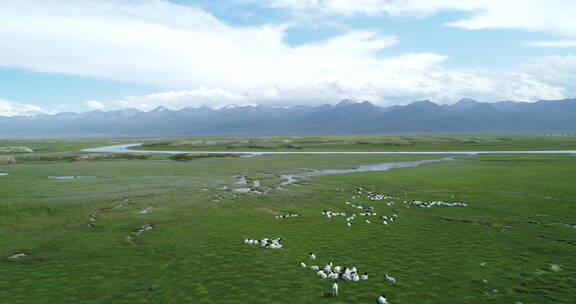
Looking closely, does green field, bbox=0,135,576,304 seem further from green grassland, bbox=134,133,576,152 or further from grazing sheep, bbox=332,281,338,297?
green grassland, bbox=134,133,576,152

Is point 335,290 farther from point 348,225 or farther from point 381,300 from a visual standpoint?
point 348,225

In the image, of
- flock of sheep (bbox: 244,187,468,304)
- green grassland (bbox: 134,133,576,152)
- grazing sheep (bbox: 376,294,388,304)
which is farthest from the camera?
green grassland (bbox: 134,133,576,152)

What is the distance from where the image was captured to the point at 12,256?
19.8 metres

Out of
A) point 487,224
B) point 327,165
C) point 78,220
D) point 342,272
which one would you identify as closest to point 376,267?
point 342,272

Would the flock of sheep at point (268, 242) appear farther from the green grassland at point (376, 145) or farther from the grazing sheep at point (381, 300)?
the green grassland at point (376, 145)

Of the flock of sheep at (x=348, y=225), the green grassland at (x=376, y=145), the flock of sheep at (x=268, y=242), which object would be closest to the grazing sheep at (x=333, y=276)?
the flock of sheep at (x=348, y=225)

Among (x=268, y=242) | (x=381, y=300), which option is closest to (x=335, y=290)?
(x=381, y=300)

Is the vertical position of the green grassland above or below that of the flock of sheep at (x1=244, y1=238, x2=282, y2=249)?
above

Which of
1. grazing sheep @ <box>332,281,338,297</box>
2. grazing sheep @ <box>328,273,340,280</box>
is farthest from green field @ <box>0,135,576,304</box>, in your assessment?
grazing sheep @ <box>328,273,340,280</box>

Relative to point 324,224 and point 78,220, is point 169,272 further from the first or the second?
point 78,220

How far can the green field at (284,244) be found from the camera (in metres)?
14.9

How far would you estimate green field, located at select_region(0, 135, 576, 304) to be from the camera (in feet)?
48.9

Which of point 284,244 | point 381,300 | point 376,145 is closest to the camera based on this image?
point 381,300

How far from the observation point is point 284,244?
21.4 m
